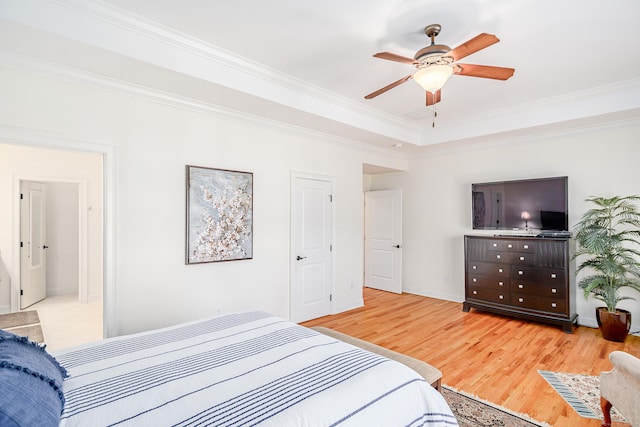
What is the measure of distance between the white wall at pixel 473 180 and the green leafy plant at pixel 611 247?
0.26 metres

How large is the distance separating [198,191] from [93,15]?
164 centimetres

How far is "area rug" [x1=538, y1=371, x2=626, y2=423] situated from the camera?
236 centimetres

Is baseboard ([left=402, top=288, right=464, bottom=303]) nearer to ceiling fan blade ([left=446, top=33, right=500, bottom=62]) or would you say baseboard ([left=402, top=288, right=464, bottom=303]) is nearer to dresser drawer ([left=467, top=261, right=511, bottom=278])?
dresser drawer ([left=467, top=261, right=511, bottom=278])

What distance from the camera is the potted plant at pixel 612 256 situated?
3719 mm

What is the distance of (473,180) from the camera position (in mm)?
5355

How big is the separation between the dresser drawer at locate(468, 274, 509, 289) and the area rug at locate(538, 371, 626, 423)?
170cm

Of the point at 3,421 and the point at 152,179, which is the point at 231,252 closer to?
the point at 152,179

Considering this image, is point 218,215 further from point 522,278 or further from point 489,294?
point 522,278

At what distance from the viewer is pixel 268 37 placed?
2.71m

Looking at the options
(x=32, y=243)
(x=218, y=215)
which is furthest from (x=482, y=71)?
(x=32, y=243)

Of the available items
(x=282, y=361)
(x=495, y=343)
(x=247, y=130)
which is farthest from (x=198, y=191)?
(x=495, y=343)

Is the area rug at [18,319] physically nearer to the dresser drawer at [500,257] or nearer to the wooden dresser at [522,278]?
the wooden dresser at [522,278]

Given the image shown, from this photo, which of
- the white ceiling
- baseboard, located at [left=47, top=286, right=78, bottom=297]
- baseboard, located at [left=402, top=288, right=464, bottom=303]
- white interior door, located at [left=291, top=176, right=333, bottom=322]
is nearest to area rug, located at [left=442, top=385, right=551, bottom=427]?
white interior door, located at [left=291, top=176, right=333, bottom=322]

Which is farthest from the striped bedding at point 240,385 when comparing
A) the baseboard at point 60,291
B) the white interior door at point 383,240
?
the baseboard at point 60,291
